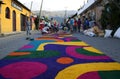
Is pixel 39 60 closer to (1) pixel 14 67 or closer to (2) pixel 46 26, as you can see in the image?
(1) pixel 14 67

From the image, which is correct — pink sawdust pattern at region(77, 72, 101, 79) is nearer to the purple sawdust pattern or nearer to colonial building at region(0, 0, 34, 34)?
the purple sawdust pattern

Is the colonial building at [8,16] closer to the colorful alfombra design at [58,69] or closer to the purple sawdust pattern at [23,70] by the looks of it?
the colorful alfombra design at [58,69]

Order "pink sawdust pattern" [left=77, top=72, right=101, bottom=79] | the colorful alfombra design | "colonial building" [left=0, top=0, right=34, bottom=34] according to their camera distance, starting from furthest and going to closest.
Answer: "colonial building" [left=0, top=0, right=34, bottom=34]
the colorful alfombra design
"pink sawdust pattern" [left=77, top=72, right=101, bottom=79]

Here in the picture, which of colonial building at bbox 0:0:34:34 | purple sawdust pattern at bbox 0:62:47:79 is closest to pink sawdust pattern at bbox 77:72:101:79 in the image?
purple sawdust pattern at bbox 0:62:47:79

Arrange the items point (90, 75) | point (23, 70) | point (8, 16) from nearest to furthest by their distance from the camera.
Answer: point (90, 75) < point (23, 70) < point (8, 16)

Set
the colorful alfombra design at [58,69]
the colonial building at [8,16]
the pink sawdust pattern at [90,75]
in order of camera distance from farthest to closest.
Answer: the colonial building at [8,16], the colorful alfombra design at [58,69], the pink sawdust pattern at [90,75]

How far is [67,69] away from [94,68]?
2.40ft

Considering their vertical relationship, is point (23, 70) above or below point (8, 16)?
below

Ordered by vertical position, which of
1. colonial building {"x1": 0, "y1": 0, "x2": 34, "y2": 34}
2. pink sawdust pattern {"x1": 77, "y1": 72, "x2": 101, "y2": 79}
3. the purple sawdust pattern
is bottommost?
the purple sawdust pattern

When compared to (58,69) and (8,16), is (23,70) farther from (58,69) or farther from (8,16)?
(8,16)

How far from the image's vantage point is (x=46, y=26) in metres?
28.0

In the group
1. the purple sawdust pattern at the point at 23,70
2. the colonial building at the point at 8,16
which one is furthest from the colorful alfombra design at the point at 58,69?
the colonial building at the point at 8,16

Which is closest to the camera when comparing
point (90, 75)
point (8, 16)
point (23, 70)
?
point (90, 75)

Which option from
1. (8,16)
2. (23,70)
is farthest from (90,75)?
(8,16)
